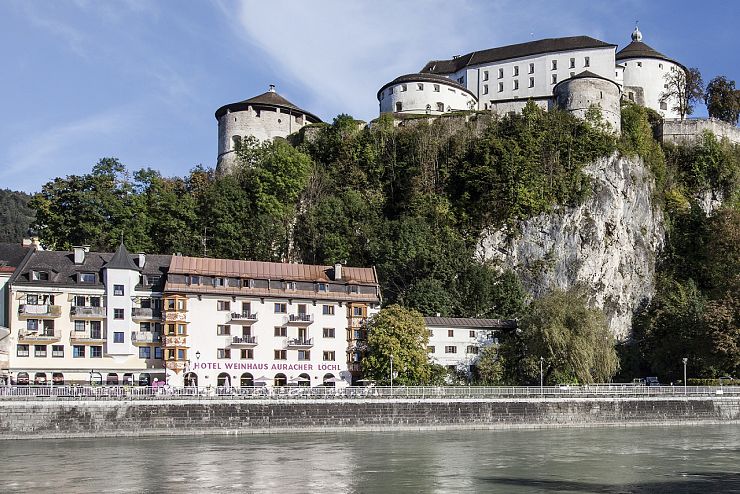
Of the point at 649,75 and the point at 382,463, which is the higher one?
the point at 649,75

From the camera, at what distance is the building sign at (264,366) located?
6247 centimetres

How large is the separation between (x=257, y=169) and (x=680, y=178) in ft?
158

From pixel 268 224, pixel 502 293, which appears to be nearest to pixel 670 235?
pixel 502 293

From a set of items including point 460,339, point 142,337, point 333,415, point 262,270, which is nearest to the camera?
point 333,415

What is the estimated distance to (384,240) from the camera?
77.4 meters

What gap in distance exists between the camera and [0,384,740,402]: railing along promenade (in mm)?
50438

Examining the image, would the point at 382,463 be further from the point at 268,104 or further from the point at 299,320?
the point at 268,104

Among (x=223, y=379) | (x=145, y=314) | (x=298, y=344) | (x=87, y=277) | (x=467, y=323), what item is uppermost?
(x=87, y=277)

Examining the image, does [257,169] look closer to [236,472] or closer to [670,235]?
[670,235]

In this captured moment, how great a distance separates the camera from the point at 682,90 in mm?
105438

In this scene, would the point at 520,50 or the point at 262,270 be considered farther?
the point at 520,50

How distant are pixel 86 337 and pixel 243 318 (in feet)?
37.8

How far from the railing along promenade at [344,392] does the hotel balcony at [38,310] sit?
1118 cm

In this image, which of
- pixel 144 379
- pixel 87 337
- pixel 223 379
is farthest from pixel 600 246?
pixel 87 337
